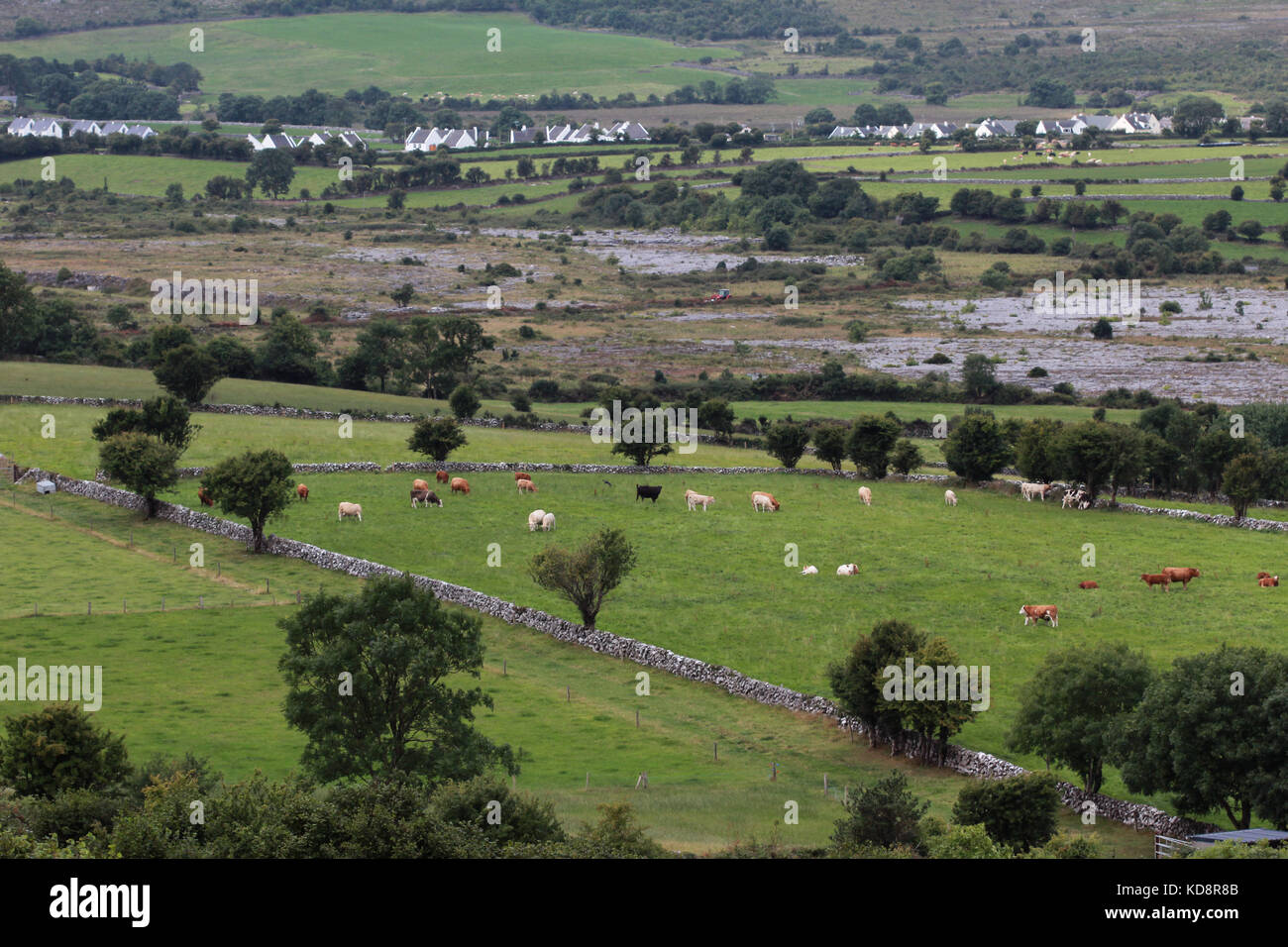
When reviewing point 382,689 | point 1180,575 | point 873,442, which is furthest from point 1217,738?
point 873,442

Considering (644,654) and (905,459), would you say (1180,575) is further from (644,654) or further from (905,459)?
(905,459)

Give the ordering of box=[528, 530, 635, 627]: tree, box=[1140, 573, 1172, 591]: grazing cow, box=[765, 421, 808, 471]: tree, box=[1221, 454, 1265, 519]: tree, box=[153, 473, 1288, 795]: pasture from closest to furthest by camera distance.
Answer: box=[153, 473, 1288, 795]: pasture < box=[528, 530, 635, 627]: tree < box=[1140, 573, 1172, 591]: grazing cow < box=[1221, 454, 1265, 519]: tree < box=[765, 421, 808, 471]: tree

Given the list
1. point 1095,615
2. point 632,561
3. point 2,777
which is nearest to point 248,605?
point 632,561

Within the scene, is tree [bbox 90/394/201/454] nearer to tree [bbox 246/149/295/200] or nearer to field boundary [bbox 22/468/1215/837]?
field boundary [bbox 22/468/1215/837]

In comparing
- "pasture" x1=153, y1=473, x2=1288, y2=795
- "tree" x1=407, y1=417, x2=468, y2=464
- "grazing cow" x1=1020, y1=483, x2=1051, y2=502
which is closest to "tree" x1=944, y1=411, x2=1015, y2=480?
"pasture" x1=153, y1=473, x2=1288, y2=795

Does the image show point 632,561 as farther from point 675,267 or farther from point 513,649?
point 675,267

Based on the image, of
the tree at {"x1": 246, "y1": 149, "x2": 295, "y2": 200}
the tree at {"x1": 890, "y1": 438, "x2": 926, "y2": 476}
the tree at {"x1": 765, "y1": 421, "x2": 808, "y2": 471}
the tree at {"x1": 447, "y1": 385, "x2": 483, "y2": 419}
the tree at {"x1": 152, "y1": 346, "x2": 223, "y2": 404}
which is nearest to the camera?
the tree at {"x1": 890, "y1": 438, "x2": 926, "y2": 476}

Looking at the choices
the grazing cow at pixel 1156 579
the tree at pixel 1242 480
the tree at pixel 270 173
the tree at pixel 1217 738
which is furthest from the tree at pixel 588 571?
the tree at pixel 270 173
